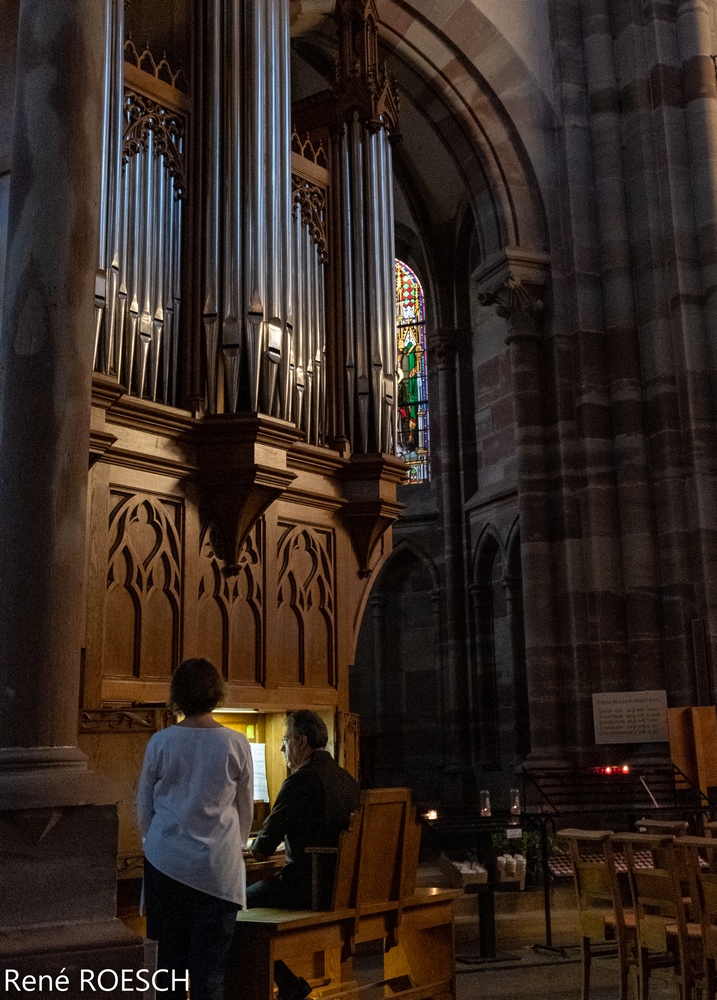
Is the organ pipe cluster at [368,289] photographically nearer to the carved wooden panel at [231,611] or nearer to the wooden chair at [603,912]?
the carved wooden panel at [231,611]

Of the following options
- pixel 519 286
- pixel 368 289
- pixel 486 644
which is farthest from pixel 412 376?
pixel 368 289

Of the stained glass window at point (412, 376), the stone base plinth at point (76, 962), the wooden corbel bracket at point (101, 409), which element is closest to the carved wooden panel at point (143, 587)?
the wooden corbel bracket at point (101, 409)

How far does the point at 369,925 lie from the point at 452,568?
11.8 m

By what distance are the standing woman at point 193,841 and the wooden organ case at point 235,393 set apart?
2.33 metres

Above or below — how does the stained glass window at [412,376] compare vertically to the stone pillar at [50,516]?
above

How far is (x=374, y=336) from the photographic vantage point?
26.9ft

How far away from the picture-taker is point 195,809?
150 inches

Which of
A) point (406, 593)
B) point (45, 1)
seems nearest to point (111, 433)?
point (45, 1)

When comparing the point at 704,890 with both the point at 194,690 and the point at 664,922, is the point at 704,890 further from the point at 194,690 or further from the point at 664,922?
the point at 194,690

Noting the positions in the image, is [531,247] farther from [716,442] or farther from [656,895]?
[656,895]

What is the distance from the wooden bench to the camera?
14.0 feet

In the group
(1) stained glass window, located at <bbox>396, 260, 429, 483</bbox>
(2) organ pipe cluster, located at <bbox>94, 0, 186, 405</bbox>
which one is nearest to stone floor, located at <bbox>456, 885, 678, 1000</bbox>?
(2) organ pipe cluster, located at <bbox>94, 0, 186, 405</bbox>

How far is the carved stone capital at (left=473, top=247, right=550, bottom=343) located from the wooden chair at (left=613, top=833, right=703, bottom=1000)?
26.8ft

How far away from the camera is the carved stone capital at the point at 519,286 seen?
1240 cm
